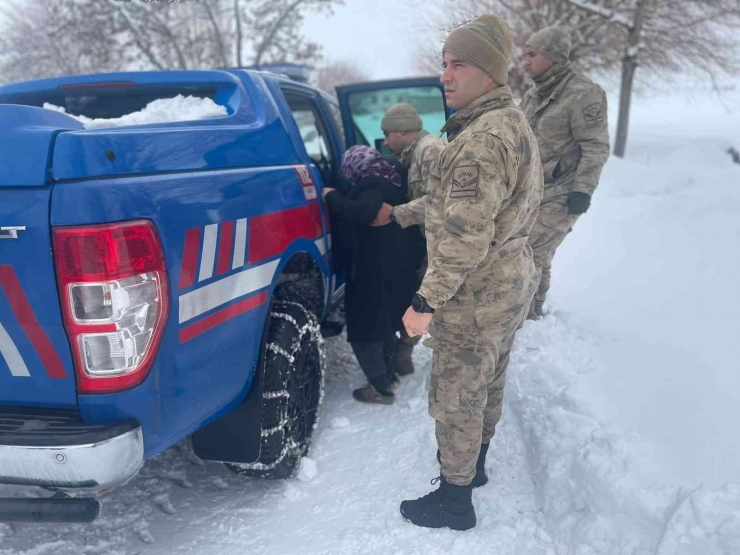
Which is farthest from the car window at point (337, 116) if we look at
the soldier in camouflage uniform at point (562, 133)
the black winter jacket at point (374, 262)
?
the soldier in camouflage uniform at point (562, 133)

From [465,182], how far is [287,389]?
4.13 feet

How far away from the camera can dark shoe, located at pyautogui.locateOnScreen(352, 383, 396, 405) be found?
11.3ft

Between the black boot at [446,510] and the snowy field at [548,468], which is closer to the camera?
the snowy field at [548,468]

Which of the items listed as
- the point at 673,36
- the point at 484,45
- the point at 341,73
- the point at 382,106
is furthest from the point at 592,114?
the point at 341,73

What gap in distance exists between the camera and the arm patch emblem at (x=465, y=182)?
1.87 metres

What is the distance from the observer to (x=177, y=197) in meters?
1.80

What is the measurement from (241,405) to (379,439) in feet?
3.37

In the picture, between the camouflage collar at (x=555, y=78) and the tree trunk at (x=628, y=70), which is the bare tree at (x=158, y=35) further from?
the camouflage collar at (x=555, y=78)

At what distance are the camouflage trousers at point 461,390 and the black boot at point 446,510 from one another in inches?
2.1

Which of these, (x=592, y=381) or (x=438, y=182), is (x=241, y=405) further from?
(x=592, y=381)

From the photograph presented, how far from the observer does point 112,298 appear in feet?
5.17

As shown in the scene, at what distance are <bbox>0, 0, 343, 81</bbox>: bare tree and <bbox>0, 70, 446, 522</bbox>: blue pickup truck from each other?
1462cm

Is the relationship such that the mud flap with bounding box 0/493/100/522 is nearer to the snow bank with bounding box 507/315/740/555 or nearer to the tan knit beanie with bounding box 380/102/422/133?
the snow bank with bounding box 507/315/740/555

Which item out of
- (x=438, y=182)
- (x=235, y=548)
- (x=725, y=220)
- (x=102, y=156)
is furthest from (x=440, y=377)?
(x=725, y=220)
